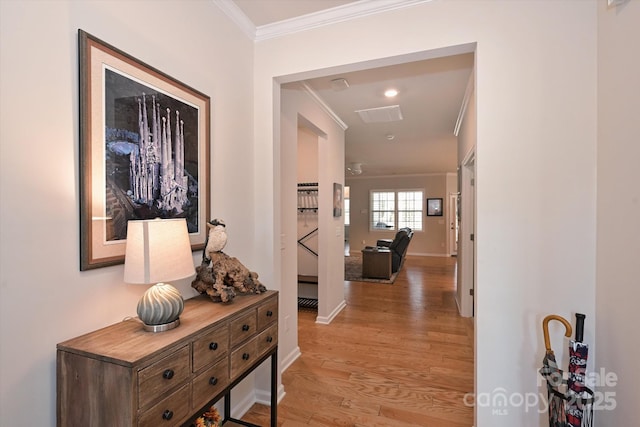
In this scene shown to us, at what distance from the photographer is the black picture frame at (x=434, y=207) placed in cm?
962

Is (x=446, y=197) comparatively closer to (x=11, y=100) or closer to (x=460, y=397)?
(x=460, y=397)

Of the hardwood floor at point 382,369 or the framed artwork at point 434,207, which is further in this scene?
the framed artwork at point 434,207

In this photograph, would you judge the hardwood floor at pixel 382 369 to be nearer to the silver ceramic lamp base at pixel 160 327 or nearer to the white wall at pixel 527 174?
the white wall at pixel 527 174

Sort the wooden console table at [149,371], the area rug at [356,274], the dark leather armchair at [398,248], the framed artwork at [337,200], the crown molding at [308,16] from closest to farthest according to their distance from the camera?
1. the wooden console table at [149,371]
2. the crown molding at [308,16]
3. the framed artwork at [337,200]
4. the area rug at [356,274]
5. the dark leather armchair at [398,248]

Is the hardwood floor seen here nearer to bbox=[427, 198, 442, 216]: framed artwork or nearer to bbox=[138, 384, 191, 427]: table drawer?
bbox=[138, 384, 191, 427]: table drawer

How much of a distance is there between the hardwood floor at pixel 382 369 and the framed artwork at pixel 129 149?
4.92ft

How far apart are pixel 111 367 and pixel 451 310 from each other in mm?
4315

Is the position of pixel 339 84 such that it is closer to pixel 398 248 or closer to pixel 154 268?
pixel 154 268

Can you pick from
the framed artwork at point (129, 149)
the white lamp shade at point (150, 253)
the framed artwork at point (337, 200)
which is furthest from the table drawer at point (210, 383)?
the framed artwork at point (337, 200)

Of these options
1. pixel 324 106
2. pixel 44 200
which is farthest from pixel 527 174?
pixel 324 106

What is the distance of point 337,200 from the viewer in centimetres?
407

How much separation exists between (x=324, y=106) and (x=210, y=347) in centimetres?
287

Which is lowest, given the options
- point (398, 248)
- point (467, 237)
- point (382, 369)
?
point (382, 369)

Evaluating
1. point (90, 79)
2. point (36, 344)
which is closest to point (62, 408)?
point (36, 344)
